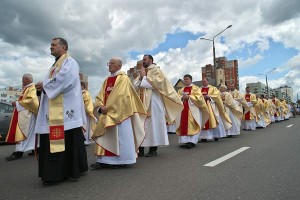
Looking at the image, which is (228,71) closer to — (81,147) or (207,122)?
(207,122)

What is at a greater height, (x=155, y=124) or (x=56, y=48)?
(x=56, y=48)

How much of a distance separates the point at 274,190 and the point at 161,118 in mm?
3687

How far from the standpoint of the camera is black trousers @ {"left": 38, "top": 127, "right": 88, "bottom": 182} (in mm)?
4730

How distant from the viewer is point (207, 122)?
34.3 ft

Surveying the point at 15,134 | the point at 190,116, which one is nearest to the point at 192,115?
the point at 190,116

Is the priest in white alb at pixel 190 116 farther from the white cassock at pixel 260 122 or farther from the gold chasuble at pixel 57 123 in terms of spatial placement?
the white cassock at pixel 260 122

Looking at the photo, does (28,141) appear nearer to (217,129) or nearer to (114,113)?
(114,113)

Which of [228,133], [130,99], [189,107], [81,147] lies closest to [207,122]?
[189,107]

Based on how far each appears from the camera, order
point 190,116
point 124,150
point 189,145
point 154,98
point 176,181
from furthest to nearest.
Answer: point 190,116 < point 189,145 < point 154,98 < point 124,150 < point 176,181

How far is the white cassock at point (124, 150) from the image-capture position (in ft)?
19.4

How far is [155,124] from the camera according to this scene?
7445 mm

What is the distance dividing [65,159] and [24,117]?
3.59 m

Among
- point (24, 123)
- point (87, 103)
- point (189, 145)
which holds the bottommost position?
point (189, 145)

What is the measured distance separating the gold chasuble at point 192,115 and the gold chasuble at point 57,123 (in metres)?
4.69
